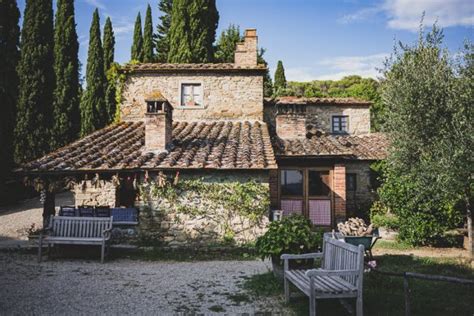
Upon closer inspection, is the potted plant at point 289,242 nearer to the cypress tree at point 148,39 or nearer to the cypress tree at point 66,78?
the cypress tree at point 66,78

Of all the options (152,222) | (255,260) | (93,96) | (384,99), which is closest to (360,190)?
(384,99)

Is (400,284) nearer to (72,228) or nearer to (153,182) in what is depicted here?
(153,182)

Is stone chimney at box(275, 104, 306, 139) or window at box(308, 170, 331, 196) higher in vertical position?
stone chimney at box(275, 104, 306, 139)

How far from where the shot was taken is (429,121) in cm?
823

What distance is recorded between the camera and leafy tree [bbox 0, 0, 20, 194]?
1875 cm

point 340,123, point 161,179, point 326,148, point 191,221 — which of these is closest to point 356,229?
point 191,221

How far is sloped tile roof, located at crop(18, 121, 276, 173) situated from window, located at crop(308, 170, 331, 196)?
96.1 inches

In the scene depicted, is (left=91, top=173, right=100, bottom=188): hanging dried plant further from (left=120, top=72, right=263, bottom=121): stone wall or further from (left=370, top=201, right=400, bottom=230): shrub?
(left=370, top=201, right=400, bottom=230): shrub

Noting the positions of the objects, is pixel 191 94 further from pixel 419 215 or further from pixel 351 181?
pixel 419 215

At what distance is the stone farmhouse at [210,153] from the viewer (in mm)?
10195

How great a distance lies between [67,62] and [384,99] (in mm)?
23205

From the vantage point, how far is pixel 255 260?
916cm

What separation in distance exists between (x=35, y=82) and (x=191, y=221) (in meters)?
16.2

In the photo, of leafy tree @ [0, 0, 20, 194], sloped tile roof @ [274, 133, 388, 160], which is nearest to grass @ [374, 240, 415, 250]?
sloped tile roof @ [274, 133, 388, 160]
